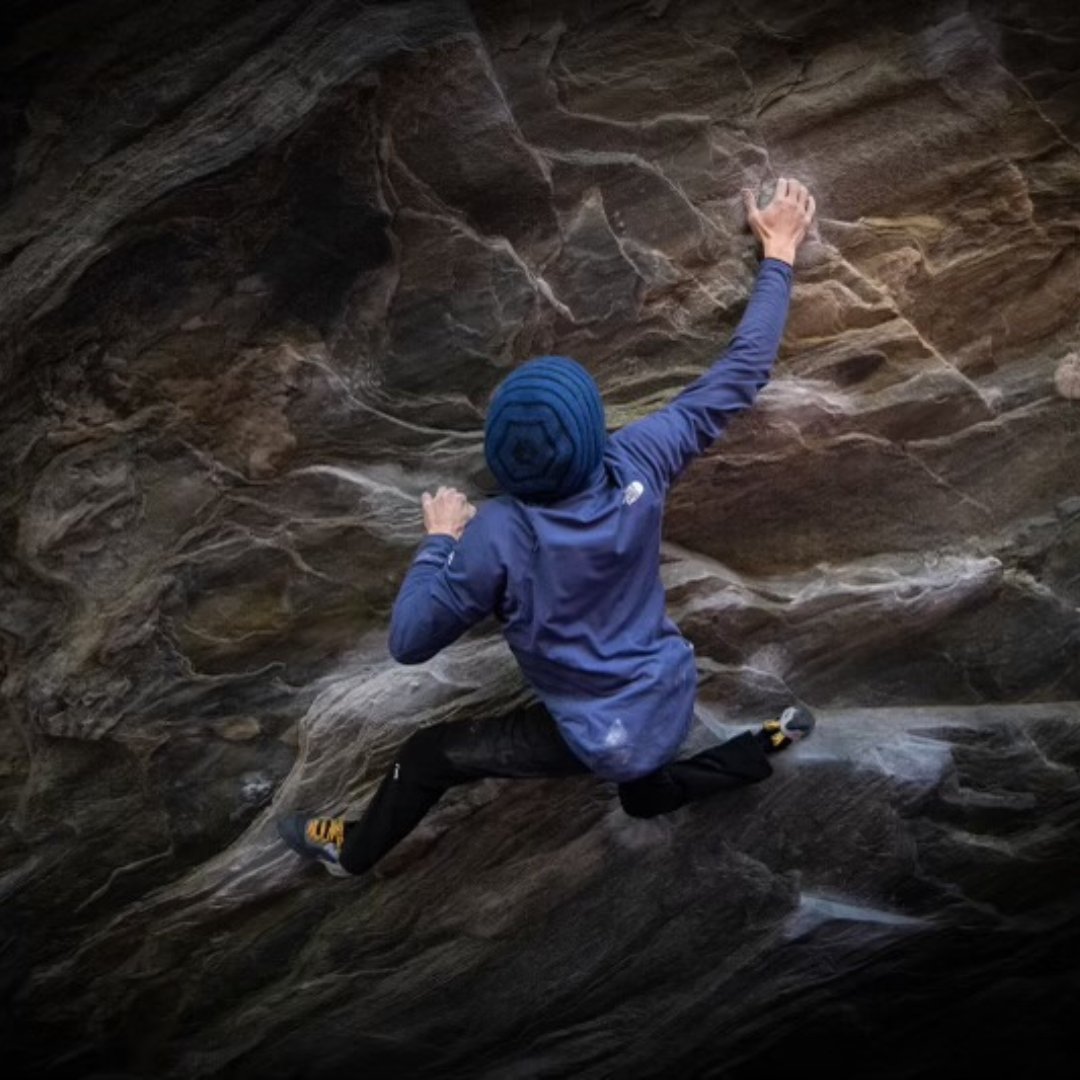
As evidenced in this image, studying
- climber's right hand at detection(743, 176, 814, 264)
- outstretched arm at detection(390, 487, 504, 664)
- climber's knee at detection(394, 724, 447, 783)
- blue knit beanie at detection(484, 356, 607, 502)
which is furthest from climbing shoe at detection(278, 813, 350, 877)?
climber's right hand at detection(743, 176, 814, 264)

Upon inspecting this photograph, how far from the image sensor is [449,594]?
404 centimetres

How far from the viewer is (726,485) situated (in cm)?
499

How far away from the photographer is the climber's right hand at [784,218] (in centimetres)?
455

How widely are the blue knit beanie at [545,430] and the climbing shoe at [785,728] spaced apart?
1922 millimetres

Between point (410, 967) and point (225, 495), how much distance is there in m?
2.39

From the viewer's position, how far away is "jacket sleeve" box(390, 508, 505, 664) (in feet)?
13.1

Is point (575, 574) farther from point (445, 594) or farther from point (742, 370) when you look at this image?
point (742, 370)

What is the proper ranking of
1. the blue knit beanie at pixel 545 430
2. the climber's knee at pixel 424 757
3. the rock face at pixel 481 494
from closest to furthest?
the blue knit beanie at pixel 545 430, the rock face at pixel 481 494, the climber's knee at pixel 424 757

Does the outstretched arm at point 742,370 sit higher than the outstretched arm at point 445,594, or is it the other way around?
the outstretched arm at point 742,370

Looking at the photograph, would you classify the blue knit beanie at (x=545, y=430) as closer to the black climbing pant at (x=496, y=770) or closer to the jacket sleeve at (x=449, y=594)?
the jacket sleeve at (x=449, y=594)

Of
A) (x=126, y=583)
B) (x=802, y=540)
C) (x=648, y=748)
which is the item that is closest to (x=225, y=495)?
(x=126, y=583)

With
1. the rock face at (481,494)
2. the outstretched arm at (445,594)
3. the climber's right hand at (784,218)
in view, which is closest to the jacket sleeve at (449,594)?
the outstretched arm at (445,594)

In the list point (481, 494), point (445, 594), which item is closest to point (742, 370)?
point (481, 494)

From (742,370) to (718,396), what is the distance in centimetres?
13
